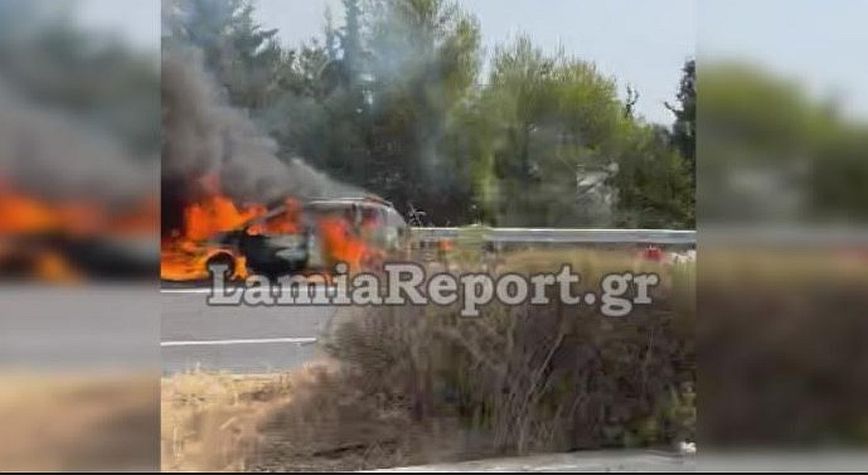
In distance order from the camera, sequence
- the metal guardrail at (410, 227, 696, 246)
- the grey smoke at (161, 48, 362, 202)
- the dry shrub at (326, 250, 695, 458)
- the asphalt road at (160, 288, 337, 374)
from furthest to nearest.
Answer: the metal guardrail at (410, 227, 696, 246) → the dry shrub at (326, 250, 695, 458) → the asphalt road at (160, 288, 337, 374) → the grey smoke at (161, 48, 362, 202)

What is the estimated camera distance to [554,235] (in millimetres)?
5098

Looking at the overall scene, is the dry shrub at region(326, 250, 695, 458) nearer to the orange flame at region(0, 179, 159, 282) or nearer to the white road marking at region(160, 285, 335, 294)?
the white road marking at region(160, 285, 335, 294)

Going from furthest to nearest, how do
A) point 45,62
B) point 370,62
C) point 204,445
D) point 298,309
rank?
point 370,62 → point 298,309 → point 204,445 → point 45,62

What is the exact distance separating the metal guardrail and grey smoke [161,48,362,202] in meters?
0.46

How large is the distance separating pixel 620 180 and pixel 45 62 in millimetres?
2919

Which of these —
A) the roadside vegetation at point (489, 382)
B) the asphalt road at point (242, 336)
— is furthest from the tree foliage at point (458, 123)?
the asphalt road at point (242, 336)

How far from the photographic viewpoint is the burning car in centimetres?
485

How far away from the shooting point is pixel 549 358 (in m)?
4.88

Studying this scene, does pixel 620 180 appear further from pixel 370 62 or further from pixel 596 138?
pixel 370 62

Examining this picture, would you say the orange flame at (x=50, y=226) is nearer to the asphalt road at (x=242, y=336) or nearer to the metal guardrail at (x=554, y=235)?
the asphalt road at (x=242, y=336)

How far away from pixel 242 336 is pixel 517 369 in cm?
128

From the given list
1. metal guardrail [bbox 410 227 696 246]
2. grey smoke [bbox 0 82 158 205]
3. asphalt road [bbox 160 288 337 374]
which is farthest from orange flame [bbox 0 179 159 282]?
metal guardrail [bbox 410 227 696 246]

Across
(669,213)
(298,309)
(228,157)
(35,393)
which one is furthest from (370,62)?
(35,393)

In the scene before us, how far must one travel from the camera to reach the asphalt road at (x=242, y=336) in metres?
4.55
